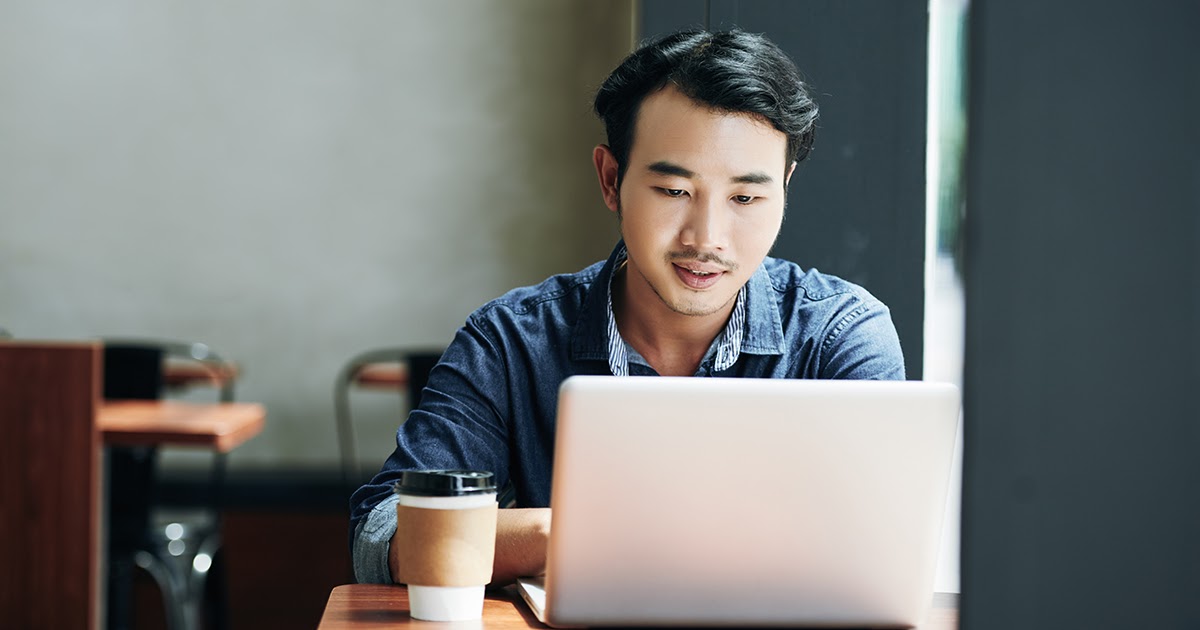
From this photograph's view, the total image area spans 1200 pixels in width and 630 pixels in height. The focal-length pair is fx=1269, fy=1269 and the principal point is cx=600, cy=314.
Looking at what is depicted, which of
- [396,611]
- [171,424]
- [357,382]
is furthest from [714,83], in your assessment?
[357,382]

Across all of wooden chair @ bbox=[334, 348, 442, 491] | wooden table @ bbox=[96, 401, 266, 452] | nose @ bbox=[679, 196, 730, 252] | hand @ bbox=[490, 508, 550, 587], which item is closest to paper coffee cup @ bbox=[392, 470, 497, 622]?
hand @ bbox=[490, 508, 550, 587]

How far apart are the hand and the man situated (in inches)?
9.4

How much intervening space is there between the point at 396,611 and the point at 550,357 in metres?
0.54

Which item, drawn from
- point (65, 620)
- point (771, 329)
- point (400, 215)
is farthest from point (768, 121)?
point (400, 215)

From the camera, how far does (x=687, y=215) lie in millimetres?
1474

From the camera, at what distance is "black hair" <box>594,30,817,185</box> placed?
1.49 m

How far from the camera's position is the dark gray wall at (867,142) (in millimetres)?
1995

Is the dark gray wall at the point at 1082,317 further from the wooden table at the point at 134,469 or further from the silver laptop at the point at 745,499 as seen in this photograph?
the wooden table at the point at 134,469

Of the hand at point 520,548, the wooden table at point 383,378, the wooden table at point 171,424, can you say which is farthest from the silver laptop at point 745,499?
the wooden table at point 383,378

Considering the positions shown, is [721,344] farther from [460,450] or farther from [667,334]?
[460,450]

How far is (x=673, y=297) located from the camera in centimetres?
150

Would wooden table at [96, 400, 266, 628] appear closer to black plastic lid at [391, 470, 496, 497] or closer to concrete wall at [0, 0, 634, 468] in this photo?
concrete wall at [0, 0, 634, 468]

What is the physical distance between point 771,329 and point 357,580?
1.97 feet

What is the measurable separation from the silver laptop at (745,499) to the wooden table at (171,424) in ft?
6.67
